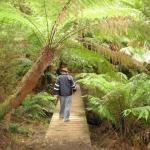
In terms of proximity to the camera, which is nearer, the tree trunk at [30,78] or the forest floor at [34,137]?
the tree trunk at [30,78]

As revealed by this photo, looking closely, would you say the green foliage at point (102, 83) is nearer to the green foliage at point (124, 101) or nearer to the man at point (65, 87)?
the green foliage at point (124, 101)

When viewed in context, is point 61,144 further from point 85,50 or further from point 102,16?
point 102,16

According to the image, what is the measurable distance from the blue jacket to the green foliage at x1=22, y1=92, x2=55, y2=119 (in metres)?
1.78

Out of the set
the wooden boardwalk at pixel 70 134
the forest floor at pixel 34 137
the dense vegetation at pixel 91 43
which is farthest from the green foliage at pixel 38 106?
the wooden boardwalk at pixel 70 134

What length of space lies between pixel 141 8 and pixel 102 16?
464 centimetres

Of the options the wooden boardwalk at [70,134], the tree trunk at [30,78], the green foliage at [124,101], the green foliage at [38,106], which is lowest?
the green foliage at [38,106]

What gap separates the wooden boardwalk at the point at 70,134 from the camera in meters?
7.83

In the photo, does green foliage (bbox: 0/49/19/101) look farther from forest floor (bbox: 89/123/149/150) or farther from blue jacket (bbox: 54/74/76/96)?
forest floor (bbox: 89/123/149/150)

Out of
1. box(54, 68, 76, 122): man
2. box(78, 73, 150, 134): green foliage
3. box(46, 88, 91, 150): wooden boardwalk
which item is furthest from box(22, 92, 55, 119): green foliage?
box(78, 73, 150, 134): green foliage

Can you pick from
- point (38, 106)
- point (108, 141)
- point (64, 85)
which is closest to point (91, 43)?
point (64, 85)

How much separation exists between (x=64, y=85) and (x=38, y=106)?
2046 mm

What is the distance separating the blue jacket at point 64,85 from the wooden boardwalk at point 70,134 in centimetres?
69

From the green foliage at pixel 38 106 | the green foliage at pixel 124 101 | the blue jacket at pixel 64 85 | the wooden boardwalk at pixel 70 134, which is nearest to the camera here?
the wooden boardwalk at pixel 70 134

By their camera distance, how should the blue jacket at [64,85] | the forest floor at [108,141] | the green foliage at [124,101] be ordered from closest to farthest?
1. the forest floor at [108,141]
2. the green foliage at [124,101]
3. the blue jacket at [64,85]
